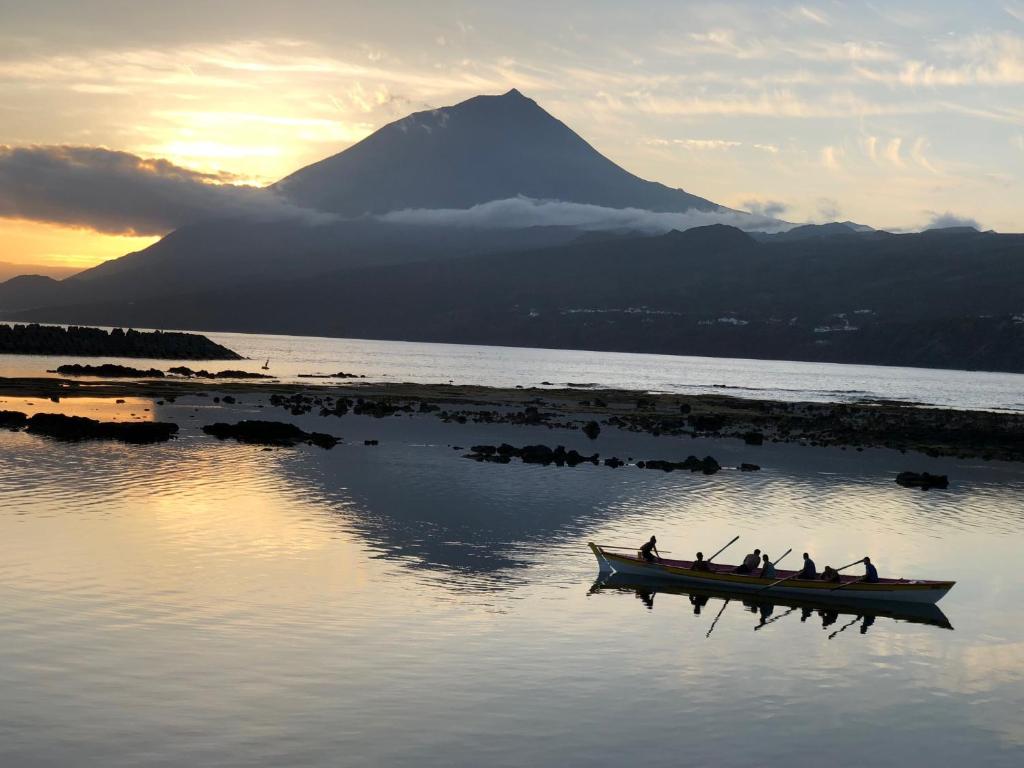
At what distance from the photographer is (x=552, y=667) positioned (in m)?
23.8

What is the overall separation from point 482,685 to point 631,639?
5.86 metres

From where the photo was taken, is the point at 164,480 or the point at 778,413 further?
the point at 778,413

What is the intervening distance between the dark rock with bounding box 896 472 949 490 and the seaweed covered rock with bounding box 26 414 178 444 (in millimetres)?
42504

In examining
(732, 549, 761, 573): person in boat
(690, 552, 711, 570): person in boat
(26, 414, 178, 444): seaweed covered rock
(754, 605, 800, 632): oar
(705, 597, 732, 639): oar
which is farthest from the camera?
(26, 414, 178, 444): seaweed covered rock

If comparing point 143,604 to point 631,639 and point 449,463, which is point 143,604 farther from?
point 449,463

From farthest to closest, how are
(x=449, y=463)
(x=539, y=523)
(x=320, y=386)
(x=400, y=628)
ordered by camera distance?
1. (x=320, y=386)
2. (x=449, y=463)
3. (x=539, y=523)
4. (x=400, y=628)

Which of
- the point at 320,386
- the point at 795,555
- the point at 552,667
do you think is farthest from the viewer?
the point at 320,386

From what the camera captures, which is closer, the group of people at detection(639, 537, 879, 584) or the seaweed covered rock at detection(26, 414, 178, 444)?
the group of people at detection(639, 537, 879, 584)

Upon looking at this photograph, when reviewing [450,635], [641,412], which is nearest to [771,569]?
[450,635]

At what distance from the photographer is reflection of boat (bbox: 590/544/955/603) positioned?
32.1 m

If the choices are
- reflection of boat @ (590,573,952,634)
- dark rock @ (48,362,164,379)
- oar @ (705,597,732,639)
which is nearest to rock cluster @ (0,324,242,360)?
dark rock @ (48,362,164,379)

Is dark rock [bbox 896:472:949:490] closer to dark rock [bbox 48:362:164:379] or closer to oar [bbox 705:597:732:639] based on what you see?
oar [bbox 705:597:732:639]

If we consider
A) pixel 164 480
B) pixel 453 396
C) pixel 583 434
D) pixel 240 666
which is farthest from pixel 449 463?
pixel 453 396

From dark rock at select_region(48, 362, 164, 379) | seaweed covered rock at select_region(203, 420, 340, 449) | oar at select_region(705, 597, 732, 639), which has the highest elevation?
dark rock at select_region(48, 362, 164, 379)
